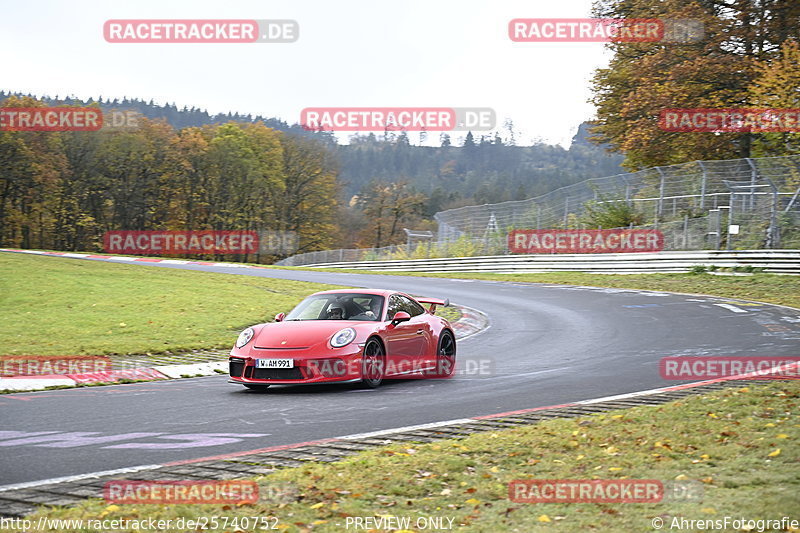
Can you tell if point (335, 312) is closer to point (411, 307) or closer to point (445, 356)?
point (411, 307)

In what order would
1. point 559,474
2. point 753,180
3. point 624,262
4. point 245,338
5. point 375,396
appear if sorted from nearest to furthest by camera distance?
point 559,474, point 375,396, point 245,338, point 753,180, point 624,262

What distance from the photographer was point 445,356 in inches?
504

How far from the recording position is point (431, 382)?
471 inches

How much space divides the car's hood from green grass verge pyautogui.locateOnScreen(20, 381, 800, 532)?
3832 mm

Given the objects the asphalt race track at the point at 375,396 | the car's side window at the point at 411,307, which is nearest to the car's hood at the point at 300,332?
the asphalt race track at the point at 375,396

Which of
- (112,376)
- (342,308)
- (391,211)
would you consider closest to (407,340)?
(342,308)

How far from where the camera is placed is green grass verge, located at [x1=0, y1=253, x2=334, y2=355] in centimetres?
1533

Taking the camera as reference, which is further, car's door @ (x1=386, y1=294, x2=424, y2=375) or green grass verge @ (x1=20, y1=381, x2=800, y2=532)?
car's door @ (x1=386, y1=294, x2=424, y2=375)

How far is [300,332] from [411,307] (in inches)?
82.3

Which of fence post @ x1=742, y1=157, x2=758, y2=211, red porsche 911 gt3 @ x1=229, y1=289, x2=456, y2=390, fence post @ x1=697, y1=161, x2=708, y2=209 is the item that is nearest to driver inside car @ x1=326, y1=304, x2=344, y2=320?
red porsche 911 gt3 @ x1=229, y1=289, x2=456, y2=390

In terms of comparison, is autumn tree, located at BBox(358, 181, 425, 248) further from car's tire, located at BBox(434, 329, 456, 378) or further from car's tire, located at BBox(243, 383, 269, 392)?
car's tire, located at BBox(243, 383, 269, 392)

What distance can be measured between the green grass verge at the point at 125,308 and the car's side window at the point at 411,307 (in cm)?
445

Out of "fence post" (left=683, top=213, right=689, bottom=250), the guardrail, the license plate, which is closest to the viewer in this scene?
the license plate

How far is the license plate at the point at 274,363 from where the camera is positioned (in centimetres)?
1076
